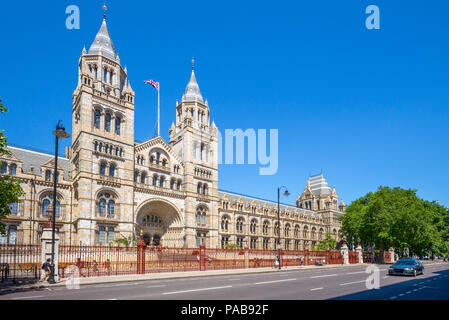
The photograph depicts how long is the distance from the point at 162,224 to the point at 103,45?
25.3 meters

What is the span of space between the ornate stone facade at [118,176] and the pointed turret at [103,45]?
0.13 metres

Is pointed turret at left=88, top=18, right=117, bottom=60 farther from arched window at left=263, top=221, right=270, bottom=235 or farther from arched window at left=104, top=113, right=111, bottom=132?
arched window at left=263, top=221, right=270, bottom=235

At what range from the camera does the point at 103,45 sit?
47406 millimetres

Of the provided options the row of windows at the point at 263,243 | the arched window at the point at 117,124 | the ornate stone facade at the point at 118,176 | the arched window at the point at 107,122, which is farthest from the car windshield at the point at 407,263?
the row of windows at the point at 263,243

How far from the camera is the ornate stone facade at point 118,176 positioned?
130 ft

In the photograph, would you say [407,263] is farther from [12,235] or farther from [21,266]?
[12,235]

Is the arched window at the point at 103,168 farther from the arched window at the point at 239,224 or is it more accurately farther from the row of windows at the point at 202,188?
the arched window at the point at 239,224

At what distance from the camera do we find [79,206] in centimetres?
3938

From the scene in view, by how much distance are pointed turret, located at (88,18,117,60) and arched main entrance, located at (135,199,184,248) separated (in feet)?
66.2

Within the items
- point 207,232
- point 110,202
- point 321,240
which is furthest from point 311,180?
point 110,202

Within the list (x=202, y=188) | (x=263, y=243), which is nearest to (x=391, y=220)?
(x=263, y=243)

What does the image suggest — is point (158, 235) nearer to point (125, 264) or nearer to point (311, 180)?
point (125, 264)

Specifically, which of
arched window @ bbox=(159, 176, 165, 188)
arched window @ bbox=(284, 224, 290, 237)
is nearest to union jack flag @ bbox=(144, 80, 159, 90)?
arched window @ bbox=(159, 176, 165, 188)

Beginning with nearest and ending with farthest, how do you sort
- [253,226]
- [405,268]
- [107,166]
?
1. [405,268]
2. [107,166]
3. [253,226]
